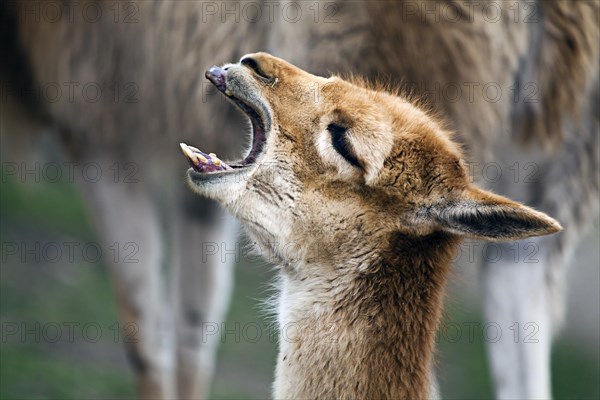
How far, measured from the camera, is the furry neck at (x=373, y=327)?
241 cm

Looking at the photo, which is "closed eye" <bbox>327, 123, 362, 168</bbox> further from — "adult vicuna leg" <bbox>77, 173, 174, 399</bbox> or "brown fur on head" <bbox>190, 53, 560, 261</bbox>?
"adult vicuna leg" <bbox>77, 173, 174, 399</bbox>

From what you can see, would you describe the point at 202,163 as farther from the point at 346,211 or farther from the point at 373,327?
the point at 373,327

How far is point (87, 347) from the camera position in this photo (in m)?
6.61

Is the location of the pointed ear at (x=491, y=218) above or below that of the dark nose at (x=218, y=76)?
below

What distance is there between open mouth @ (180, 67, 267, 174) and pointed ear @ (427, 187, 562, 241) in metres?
0.54

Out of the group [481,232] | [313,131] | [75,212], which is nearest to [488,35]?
[313,131]

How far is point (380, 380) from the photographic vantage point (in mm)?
2400

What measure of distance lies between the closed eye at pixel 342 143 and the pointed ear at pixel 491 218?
299 mm

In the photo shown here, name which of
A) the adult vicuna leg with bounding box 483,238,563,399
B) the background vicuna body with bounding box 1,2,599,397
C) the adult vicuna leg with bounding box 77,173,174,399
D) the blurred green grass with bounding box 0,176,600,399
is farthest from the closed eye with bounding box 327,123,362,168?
the blurred green grass with bounding box 0,176,600,399

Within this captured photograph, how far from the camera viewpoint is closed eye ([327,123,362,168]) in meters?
2.56

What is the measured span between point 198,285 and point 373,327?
275 cm

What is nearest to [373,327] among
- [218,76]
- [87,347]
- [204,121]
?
[218,76]

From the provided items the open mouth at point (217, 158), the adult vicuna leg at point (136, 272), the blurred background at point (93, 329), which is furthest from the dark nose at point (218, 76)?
the blurred background at point (93, 329)

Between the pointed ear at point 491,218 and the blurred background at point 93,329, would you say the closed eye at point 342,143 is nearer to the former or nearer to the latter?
the pointed ear at point 491,218
